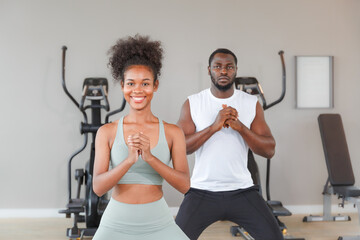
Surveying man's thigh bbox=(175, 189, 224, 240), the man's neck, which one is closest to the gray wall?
the man's neck

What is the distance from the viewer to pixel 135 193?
4.75ft

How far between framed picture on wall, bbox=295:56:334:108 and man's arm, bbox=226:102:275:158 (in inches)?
93.9

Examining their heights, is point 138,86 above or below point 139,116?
above

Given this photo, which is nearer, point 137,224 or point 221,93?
point 137,224

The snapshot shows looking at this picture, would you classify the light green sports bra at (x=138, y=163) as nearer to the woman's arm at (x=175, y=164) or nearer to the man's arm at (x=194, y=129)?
the woman's arm at (x=175, y=164)

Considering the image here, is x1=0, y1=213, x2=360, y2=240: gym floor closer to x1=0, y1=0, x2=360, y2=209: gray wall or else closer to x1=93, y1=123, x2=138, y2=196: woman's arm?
x1=0, y1=0, x2=360, y2=209: gray wall

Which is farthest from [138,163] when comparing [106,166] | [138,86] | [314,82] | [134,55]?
[314,82]

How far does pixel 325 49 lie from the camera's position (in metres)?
4.51

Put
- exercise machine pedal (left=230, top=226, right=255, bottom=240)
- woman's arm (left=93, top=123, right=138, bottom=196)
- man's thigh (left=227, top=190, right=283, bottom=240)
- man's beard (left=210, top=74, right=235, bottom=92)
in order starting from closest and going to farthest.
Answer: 1. woman's arm (left=93, top=123, right=138, bottom=196)
2. man's thigh (left=227, top=190, right=283, bottom=240)
3. man's beard (left=210, top=74, right=235, bottom=92)
4. exercise machine pedal (left=230, top=226, right=255, bottom=240)

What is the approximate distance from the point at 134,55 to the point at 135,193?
509 mm

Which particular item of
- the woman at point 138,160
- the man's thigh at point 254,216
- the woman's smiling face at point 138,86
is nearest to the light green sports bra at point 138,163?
the woman at point 138,160

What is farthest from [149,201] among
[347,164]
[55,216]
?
[55,216]

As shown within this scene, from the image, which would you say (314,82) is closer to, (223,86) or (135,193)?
(223,86)

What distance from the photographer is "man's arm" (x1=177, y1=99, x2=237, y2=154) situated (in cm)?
203
